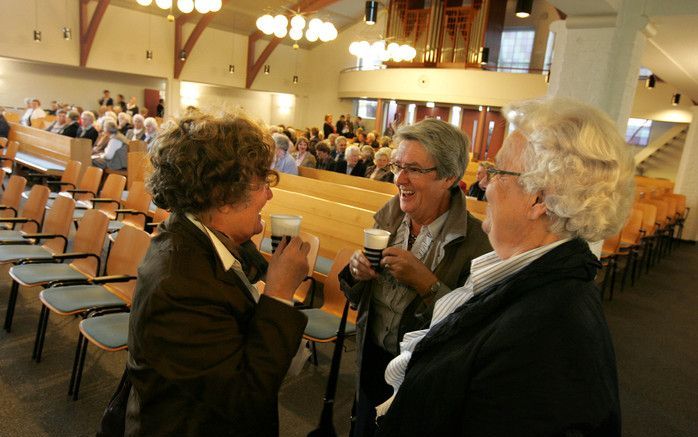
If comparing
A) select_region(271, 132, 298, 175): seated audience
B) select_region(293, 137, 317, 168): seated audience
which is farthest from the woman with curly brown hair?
select_region(293, 137, 317, 168): seated audience

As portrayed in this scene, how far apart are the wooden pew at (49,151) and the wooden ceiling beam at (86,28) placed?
616 centimetres

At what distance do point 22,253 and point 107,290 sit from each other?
92 centimetres

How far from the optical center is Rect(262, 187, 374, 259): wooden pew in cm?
387

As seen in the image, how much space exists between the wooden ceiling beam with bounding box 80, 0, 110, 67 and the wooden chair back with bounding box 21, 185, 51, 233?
11.1m

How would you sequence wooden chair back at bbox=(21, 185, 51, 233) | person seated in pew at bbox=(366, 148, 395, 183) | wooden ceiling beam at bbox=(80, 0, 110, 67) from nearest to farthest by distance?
1. wooden chair back at bbox=(21, 185, 51, 233)
2. person seated in pew at bbox=(366, 148, 395, 183)
3. wooden ceiling beam at bbox=(80, 0, 110, 67)

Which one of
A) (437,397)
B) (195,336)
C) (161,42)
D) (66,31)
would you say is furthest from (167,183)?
(161,42)

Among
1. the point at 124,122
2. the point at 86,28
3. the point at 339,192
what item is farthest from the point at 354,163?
the point at 86,28

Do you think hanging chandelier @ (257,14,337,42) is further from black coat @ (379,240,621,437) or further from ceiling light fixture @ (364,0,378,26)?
black coat @ (379,240,621,437)

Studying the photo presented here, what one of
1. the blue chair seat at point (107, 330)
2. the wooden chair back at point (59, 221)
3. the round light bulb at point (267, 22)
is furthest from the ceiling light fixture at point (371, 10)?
the blue chair seat at point (107, 330)

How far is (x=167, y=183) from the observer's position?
1.14 meters

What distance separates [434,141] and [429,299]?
1.73 feet

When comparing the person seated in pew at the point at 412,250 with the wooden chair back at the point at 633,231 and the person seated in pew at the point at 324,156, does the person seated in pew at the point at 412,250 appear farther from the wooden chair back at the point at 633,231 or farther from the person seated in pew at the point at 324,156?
the person seated in pew at the point at 324,156

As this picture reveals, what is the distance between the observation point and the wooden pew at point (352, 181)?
5.62 metres

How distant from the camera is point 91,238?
3266 mm
